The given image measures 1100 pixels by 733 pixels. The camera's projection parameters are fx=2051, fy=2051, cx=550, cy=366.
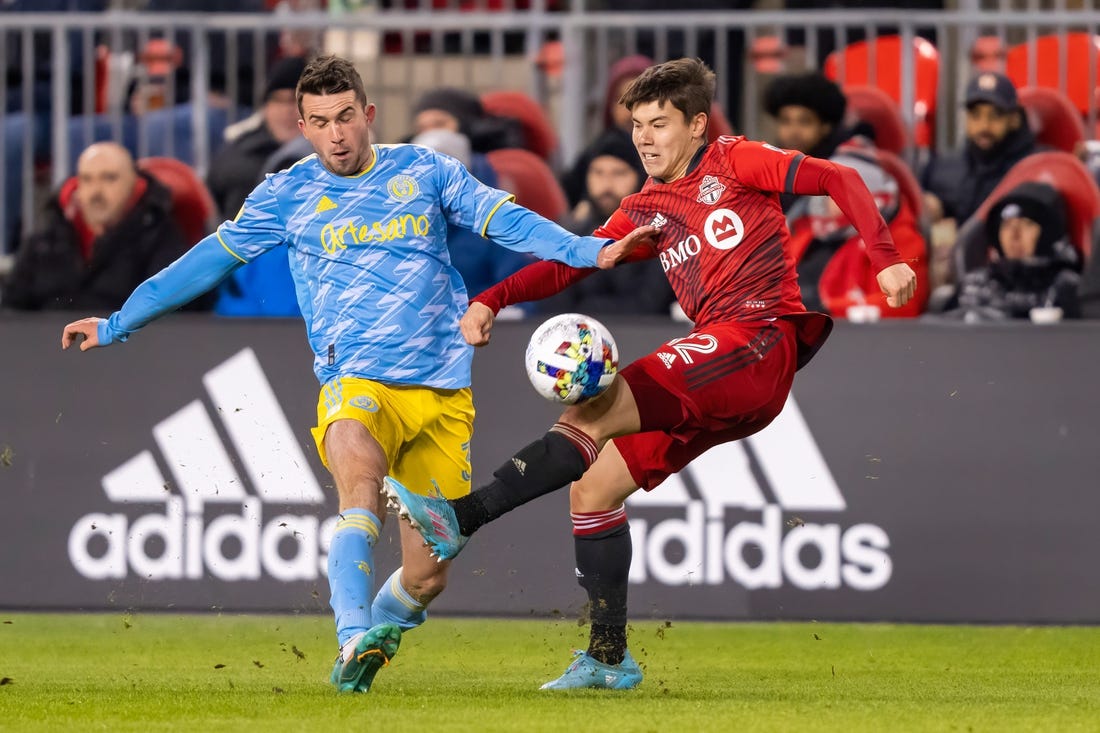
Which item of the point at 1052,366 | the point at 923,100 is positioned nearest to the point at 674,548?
the point at 1052,366

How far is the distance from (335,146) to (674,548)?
3.72m

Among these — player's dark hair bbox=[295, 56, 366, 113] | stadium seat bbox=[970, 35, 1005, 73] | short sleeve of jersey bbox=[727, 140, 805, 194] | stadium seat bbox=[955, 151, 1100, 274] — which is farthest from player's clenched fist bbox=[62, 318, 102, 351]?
stadium seat bbox=[970, 35, 1005, 73]

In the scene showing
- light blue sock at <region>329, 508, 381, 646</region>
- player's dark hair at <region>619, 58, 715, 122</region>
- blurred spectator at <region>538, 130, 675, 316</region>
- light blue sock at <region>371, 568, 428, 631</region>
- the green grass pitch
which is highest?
player's dark hair at <region>619, 58, 715, 122</region>

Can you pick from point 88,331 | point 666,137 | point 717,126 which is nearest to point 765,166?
point 666,137

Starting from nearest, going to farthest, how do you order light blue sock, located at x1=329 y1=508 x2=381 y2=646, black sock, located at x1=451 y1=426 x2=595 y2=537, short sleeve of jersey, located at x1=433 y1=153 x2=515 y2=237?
light blue sock, located at x1=329 y1=508 x2=381 y2=646, black sock, located at x1=451 y1=426 x2=595 y2=537, short sleeve of jersey, located at x1=433 y1=153 x2=515 y2=237

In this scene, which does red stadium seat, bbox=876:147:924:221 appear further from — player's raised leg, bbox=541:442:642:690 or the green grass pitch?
player's raised leg, bbox=541:442:642:690

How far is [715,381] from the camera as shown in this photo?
7.28 m

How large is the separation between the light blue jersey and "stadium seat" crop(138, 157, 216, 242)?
418 cm

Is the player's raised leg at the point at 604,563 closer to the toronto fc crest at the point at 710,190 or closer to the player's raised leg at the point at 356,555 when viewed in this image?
the player's raised leg at the point at 356,555

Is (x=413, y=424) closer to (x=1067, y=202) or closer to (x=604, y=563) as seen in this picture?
(x=604, y=563)

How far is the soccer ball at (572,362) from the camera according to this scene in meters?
7.05

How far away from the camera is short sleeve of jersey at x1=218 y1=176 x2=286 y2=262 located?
765 cm

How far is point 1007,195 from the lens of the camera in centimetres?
1145

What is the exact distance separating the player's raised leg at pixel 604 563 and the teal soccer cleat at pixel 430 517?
806 millimetres
